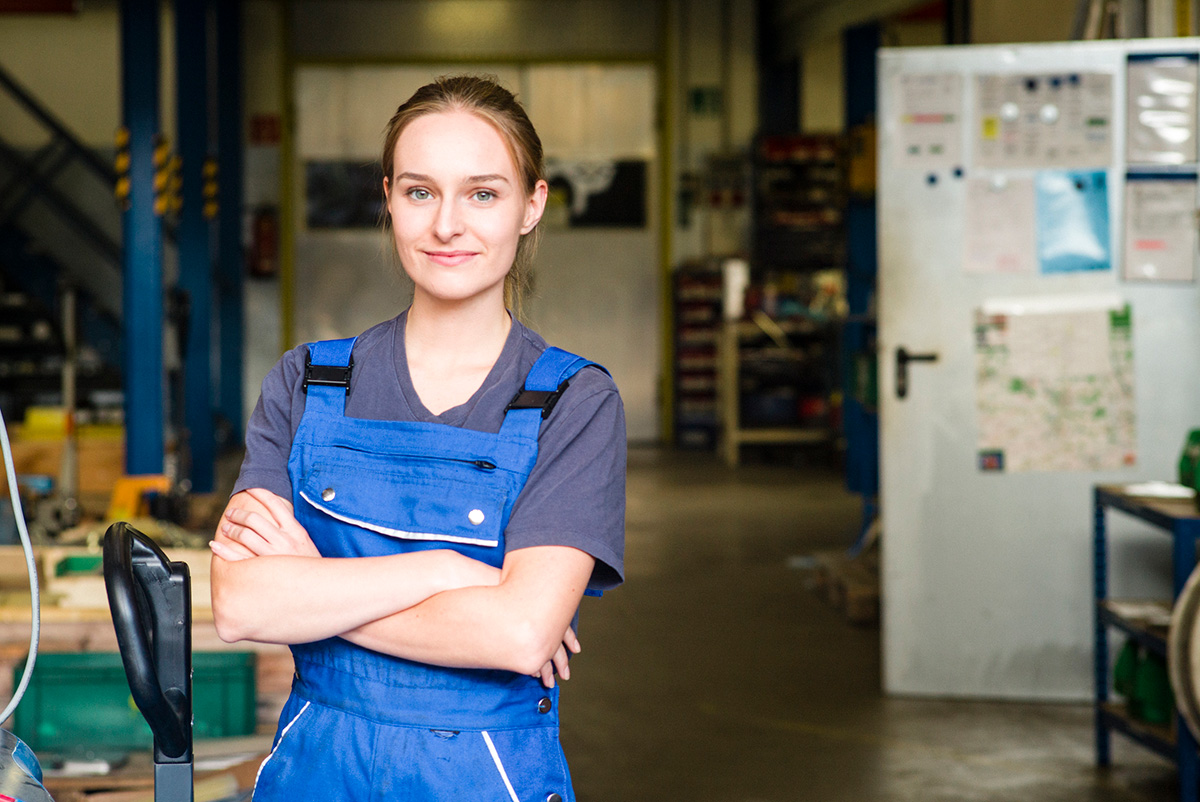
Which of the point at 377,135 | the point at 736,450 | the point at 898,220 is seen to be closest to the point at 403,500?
the point at 898,220

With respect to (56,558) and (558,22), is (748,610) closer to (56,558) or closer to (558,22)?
(56,558)

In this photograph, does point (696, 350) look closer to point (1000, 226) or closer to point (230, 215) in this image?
point (230, 215)

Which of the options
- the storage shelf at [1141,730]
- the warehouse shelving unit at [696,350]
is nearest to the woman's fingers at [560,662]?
the storage shelf at [1141,730]

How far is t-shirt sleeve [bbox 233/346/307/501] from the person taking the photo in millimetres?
1421

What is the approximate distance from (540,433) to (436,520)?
149 mm

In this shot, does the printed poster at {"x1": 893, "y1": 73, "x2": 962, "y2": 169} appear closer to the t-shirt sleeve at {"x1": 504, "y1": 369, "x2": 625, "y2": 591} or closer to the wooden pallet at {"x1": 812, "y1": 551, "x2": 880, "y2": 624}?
the wooden pallet at {"x1": 812, "y1": 551, "x2": 880, "y2": 624}

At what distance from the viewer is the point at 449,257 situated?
54.5 inches

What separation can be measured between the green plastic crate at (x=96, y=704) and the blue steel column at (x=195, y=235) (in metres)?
5.08

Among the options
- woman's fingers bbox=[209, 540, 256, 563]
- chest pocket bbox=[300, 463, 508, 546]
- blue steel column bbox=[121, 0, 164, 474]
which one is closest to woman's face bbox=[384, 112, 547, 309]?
chest pocket bbox=[300, 463, 508, 546]

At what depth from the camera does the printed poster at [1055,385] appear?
13.0ft

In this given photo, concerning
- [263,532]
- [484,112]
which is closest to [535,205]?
[484,112]

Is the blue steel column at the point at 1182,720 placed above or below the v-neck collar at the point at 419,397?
below

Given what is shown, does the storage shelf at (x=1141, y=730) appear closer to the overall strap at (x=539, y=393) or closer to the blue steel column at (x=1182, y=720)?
the blue steel column at (x=1182, y=720)

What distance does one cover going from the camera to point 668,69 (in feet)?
37.4
